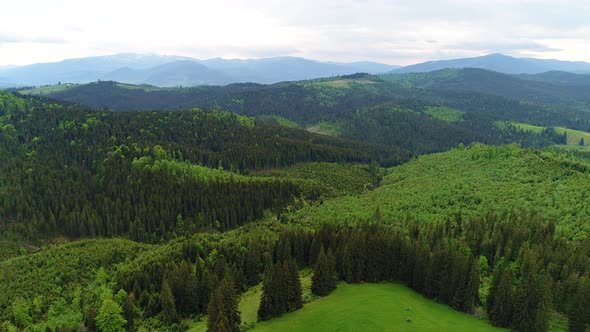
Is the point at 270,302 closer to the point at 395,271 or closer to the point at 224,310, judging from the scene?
the point at 224,310

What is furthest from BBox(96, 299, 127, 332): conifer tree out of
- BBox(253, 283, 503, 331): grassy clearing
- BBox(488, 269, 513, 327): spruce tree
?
BBox(488, 269, 513, 327): spruce tree

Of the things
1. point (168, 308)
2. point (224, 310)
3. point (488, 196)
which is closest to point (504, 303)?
point (224, 310)

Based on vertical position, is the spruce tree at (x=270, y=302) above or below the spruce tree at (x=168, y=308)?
above

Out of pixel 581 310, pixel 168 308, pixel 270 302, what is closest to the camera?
pixel 581 310

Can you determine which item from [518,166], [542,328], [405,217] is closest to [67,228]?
[405,217]

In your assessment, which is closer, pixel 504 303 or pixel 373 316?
pixel 373 316

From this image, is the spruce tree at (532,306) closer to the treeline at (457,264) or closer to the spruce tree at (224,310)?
the treeline at (457,264)

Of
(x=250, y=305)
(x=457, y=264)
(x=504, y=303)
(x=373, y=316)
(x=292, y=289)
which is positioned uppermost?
(x=457, y=264)

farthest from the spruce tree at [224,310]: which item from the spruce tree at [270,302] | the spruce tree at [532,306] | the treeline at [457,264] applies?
the spruce tree at [532,306]
